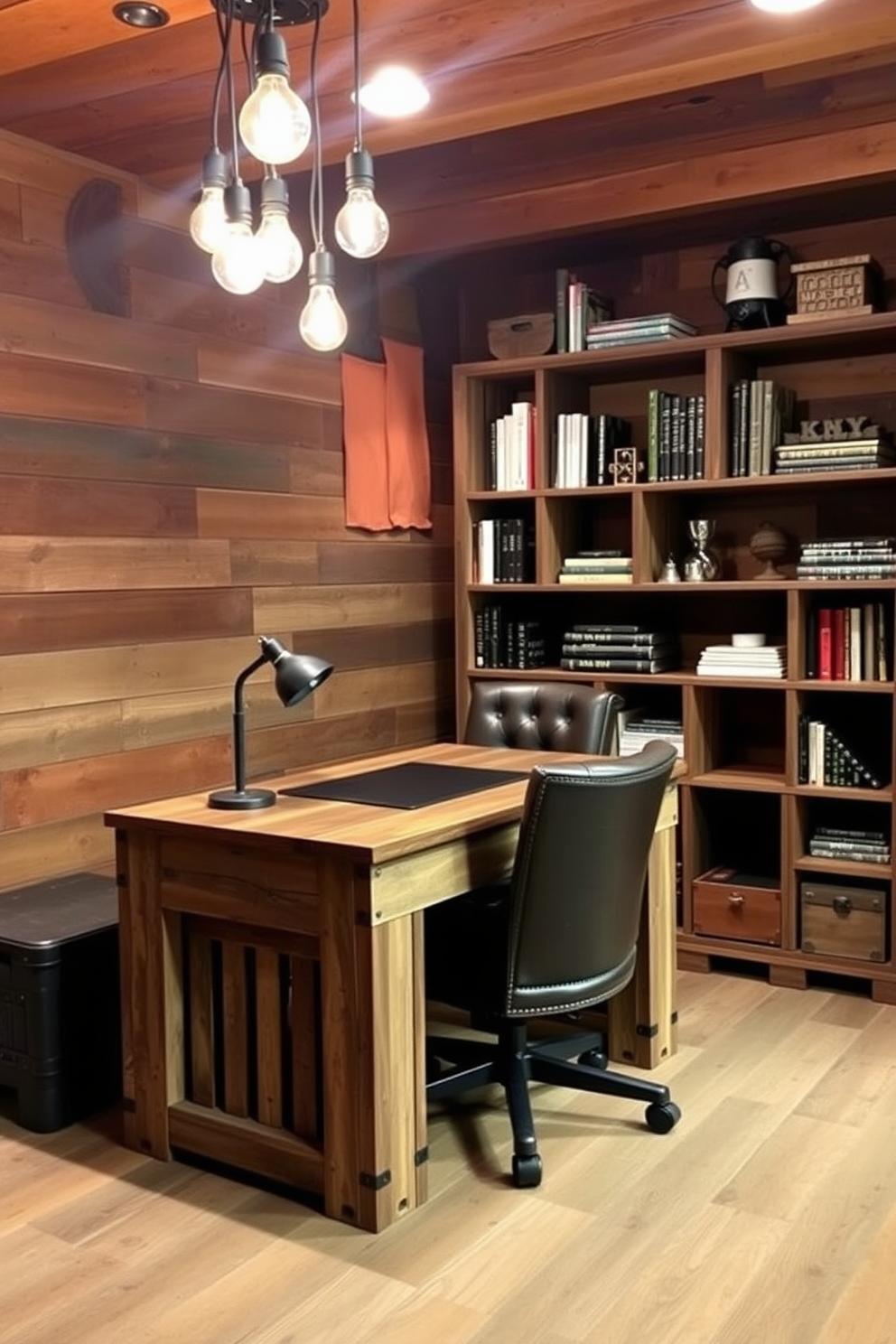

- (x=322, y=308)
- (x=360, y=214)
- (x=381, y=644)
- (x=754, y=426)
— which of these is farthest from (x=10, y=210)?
(x=754, y=426)

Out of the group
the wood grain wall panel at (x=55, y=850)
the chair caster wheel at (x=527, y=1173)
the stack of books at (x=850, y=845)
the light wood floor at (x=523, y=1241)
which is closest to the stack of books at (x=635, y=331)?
the stack of books at (x=850, y=845)

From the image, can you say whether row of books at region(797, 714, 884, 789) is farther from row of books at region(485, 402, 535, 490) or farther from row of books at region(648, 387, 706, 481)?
row of books at region(485, 402, 535, 490)

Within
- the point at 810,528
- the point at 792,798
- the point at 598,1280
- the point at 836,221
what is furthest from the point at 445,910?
the point at 836,221

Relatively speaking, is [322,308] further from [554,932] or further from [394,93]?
[554,932]

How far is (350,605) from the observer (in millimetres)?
4418

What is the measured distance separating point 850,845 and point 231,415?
2.35 meters

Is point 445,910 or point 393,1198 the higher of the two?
point 445,910

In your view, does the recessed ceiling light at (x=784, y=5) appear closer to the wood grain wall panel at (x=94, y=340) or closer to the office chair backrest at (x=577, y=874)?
the office chair backrest at (x=577, y=874)

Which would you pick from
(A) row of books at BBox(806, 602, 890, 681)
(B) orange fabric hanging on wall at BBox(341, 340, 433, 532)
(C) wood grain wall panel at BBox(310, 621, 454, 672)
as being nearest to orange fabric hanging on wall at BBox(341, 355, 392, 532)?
(B) orange fabric hanging on wall at BBox(341, 340, 433, 532)

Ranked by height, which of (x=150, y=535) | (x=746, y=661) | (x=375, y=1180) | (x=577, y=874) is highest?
(x=150, y=535)

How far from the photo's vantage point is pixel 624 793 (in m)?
2.54

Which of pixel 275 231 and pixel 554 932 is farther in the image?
pixel 554 932

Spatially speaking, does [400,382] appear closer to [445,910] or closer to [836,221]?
[836,221]

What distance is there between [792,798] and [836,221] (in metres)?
1.88
